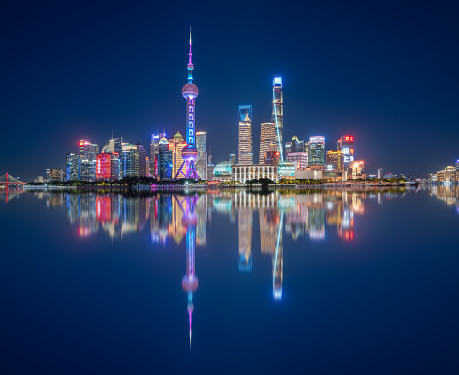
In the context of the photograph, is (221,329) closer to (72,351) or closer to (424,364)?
(72,351)

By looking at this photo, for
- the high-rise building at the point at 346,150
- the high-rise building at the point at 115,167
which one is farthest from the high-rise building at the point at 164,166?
the high-rise building at the point at 346,150

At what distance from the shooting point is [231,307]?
6031 mm

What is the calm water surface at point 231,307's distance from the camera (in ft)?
14.7

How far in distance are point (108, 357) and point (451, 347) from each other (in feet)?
15.8

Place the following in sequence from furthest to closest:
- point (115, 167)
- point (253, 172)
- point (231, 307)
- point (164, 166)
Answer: point (115, 167)
point (164, 166)
point (253, 172)
point (231, 307)

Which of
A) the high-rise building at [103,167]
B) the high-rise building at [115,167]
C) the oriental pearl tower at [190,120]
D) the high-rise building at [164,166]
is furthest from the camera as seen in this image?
the high-rise building at [164,166]

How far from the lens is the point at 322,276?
7.80 metres

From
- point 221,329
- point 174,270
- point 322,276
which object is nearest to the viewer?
point 221,329

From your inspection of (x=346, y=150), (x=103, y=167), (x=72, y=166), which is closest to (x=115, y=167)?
(x=103, y=167)

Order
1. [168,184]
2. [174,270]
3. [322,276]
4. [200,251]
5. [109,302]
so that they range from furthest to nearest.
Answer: [168,184] < [200,251] < [174,270] < [322,276] < [109,302]

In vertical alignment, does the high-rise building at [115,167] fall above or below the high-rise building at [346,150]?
below

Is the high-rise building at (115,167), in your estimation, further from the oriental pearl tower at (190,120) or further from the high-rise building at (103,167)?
the oriental pearl tower at (190,120)

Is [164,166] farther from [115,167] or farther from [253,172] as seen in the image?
[253,172]

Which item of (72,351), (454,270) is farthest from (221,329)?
(454,270)
